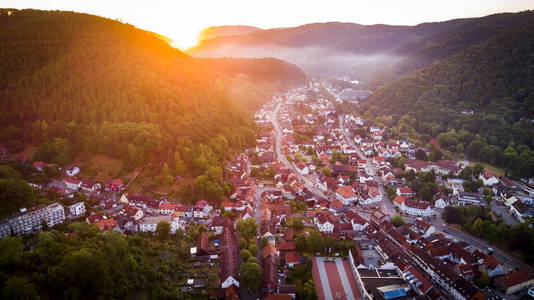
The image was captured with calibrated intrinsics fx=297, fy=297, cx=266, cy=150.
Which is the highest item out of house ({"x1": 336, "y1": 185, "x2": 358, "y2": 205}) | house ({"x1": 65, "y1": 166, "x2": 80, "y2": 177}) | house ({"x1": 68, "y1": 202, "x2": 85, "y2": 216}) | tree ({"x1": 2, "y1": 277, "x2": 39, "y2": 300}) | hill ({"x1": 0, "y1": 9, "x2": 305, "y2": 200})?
hill ({"x1": 0, "y1": 9, "x2": 305, "y2": 200})

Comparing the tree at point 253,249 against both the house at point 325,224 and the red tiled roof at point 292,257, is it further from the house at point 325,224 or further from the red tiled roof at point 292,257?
the house at point 325,224

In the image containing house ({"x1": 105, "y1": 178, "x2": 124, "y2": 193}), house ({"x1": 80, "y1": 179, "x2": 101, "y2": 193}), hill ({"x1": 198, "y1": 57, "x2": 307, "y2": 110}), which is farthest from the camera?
hill ({"x1": 198, "y1": 57, "x2": 307, "y2": 110})

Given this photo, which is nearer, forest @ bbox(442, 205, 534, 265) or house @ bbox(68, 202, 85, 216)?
forest @ bbox(442, 205, 534, 265)

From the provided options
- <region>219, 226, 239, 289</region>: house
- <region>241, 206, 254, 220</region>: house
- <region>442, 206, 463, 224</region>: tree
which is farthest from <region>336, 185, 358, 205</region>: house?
<region>219, 226, 239, 289</region>: house

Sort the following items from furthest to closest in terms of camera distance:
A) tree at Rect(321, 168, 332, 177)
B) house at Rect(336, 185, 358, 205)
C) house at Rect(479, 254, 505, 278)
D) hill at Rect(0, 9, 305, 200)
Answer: tree at Rect(321, 168, 332, 177), hill at Rect(0, 9, 305, 200), house at Rect(336, 185, 358, 205), house at Rect(479, 254, 505, 278)

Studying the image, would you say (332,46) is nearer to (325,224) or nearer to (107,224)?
(325,224)

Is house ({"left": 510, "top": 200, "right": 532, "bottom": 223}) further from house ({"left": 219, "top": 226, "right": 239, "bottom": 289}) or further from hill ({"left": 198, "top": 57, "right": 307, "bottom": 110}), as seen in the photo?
hill ({"left": 198, "top": 57, "right": 307, "bottom": 110})

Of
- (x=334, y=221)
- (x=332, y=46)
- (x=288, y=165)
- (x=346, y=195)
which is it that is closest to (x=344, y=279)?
(x=334, y=221)

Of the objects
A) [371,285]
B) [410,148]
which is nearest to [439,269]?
[371,285]

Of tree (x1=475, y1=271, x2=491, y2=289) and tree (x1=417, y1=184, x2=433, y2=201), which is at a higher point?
tree (x1=417, y1=184, x2=433, y2=201)
